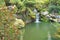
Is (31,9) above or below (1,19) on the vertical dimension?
below

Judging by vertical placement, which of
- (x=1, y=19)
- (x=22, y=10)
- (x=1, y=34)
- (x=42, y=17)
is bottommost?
(x=42, y=17)

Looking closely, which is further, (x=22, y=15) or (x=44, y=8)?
(x=44, y=8)

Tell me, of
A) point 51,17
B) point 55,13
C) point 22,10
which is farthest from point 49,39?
point 55,13

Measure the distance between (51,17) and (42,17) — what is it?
1192 mm

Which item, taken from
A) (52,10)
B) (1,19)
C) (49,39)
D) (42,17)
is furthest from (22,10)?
(1,19)

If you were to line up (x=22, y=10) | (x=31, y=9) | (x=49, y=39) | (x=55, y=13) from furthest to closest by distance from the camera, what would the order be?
Answer: (x=55, y=13) → (x=31, y=9) → (x=22, y=10) → (x=49, y=39)

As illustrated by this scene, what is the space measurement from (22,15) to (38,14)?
326 centimetres

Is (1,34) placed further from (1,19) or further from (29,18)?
(29,18)

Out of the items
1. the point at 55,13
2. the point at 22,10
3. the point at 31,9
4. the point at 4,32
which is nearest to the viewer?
the point at 4,32

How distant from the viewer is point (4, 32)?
3.77 metres

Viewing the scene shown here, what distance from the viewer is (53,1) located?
22875 mm

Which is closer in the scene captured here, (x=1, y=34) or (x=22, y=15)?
(x=1, y=34)

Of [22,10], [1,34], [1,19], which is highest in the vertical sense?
[1,19]

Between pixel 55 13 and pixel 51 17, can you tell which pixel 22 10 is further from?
pixel 55 13
